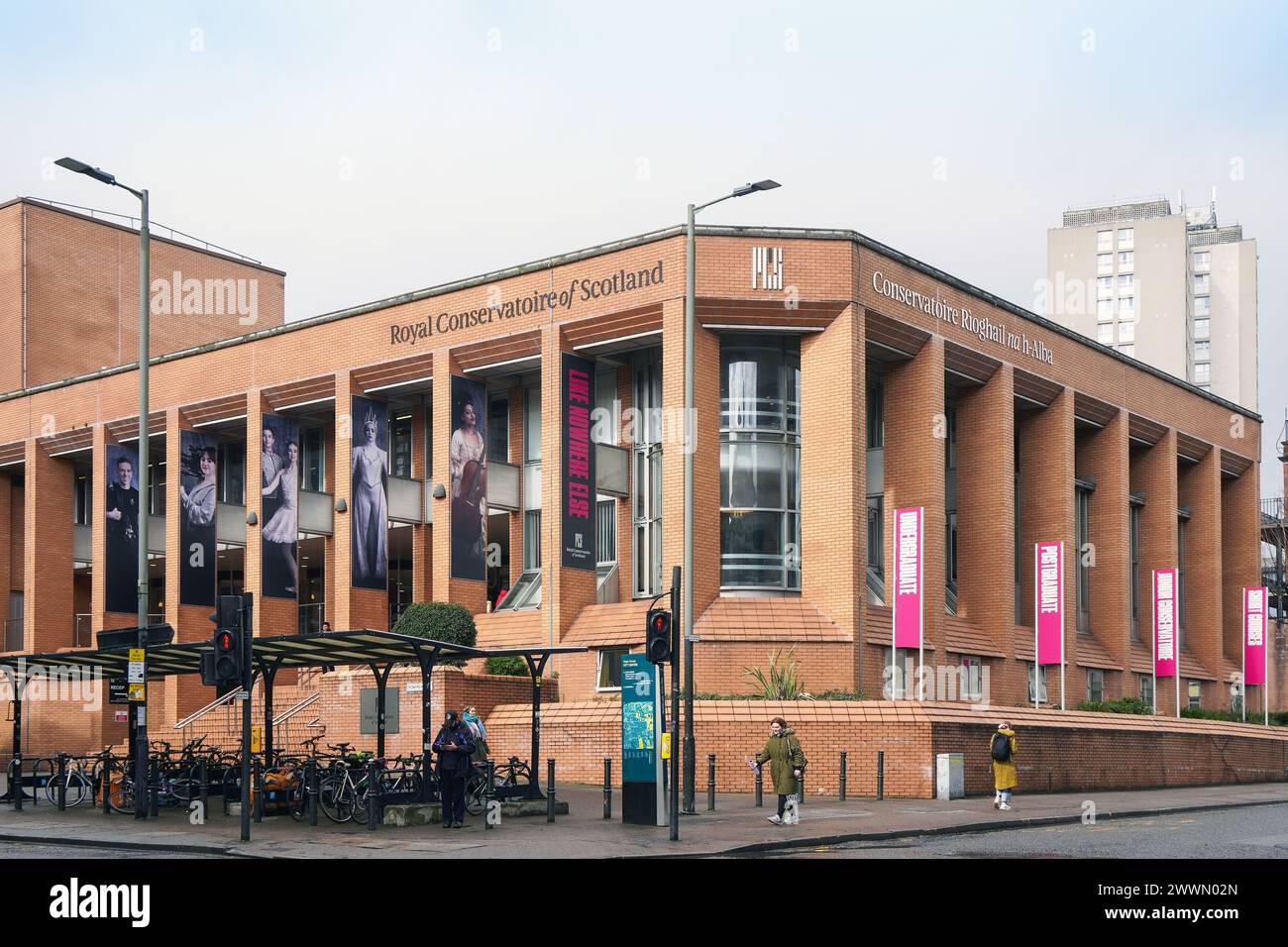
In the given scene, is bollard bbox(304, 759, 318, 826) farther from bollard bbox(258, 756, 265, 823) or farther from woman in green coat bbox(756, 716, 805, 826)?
woman in green coat bbox(756, 716, 805, 826)

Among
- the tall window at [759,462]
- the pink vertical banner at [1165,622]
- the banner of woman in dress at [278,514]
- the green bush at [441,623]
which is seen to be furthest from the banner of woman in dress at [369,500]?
the pink vertical banner at [1165,622]

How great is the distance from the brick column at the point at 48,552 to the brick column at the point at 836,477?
87.4 feet

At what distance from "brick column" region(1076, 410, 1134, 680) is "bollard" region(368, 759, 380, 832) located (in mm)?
29693

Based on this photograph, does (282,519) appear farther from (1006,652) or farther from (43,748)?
(1006,652)

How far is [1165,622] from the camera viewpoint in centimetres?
4709

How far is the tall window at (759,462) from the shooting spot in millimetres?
37062

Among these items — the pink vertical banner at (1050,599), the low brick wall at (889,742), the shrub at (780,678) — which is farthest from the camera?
the pink vertical banner at (1050,599)

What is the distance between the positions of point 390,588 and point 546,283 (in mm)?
15686

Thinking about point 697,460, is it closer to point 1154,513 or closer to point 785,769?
point 785,769

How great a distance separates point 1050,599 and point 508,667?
1446 centimetres

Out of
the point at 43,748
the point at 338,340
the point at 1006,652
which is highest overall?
the point at 338,340

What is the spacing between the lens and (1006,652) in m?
40.9

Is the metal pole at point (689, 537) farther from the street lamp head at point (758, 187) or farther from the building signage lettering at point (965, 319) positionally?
the building signage lettering at point (965, 319)
